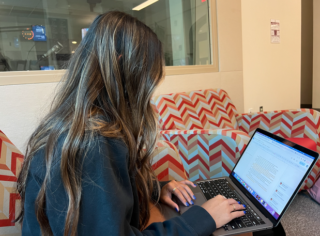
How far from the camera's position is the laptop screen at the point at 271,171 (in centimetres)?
65

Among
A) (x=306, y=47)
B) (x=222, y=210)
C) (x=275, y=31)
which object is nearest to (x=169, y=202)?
(x=222, y=210)

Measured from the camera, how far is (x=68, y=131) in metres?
0.56

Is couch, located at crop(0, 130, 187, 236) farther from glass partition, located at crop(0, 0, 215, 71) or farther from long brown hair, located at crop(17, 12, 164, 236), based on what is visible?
glass partition, located at crop(0, 0, 215, 71)

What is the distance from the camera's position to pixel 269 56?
3221 mm

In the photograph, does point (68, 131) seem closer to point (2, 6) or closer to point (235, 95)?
point (2, 6)

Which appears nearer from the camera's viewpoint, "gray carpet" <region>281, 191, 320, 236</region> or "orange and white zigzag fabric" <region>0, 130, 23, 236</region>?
"orange and white zigzag fabric" <region>0, 130, 23, 236</region>

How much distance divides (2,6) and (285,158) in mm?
2013

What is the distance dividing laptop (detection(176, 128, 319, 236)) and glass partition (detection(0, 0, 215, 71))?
1.35 m

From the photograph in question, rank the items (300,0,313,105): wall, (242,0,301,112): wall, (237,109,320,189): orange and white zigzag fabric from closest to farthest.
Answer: (237,109,320,189): orange and white zigzag fabric, (242,0,301,112): wall, (300,0,313,105): wall

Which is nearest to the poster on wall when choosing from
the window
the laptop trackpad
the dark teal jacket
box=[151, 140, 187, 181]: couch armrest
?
the window

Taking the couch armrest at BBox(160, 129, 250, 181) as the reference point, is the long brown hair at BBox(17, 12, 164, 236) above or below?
above

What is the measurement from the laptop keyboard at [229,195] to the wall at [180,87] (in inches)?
45.2

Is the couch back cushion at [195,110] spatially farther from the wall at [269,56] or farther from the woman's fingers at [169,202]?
the woman's fingers at [169,202]

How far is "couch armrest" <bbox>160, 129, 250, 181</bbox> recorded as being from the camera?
55.0 inches
